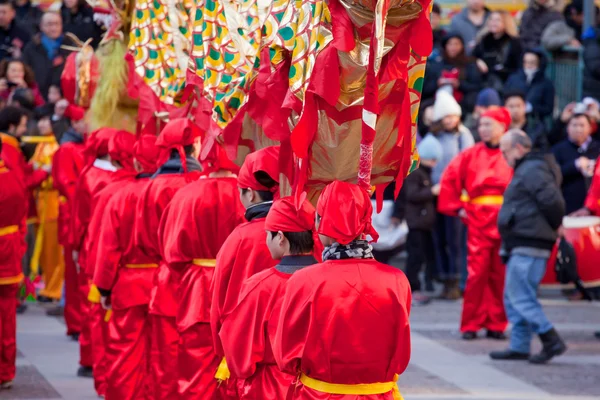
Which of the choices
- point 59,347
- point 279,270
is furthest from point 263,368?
point 59,347

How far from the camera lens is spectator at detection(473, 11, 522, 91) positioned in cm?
1667

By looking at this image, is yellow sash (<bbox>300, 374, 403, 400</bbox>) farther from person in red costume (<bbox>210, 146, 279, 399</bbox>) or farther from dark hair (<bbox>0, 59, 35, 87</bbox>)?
dark hair (<bbox>0, 59, 35, 87</bbox>)

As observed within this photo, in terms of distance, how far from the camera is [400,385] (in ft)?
31.7

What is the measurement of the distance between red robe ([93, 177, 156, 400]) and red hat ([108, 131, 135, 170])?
72 cm

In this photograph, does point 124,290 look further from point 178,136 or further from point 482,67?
point 482,67

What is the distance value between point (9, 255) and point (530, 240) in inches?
173

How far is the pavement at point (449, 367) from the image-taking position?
371 inches

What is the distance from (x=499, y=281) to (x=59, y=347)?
4.23m

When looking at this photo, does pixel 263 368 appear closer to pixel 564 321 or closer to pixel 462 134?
pixel 564 321

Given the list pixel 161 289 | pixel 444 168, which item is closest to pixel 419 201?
pixel 444 168

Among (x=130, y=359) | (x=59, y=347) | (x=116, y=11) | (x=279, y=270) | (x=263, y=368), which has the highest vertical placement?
(x=116, y=11)

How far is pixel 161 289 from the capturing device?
784 cm

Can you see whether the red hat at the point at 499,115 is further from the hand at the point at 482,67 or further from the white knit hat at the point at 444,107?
the hand at the point at 482,67

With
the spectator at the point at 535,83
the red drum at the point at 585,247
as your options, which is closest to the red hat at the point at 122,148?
the red drum at the point at 585,247
